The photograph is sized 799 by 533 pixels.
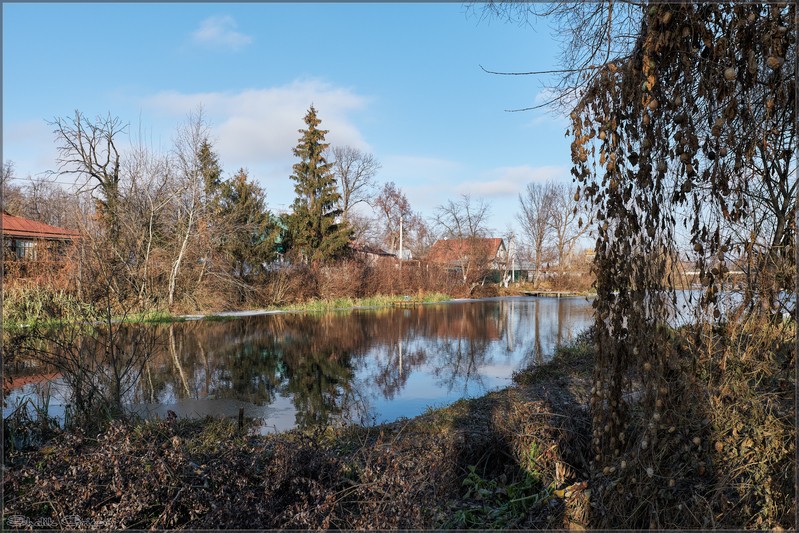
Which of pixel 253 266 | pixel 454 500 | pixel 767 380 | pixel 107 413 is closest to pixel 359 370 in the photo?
pixel 107 413

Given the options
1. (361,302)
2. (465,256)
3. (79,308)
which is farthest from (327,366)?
(465,256)

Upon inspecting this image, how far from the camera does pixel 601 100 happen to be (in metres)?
3.06

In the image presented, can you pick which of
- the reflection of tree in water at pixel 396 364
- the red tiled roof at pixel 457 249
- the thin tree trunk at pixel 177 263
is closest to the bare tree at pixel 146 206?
the thin tree trunk at pixel 177 263

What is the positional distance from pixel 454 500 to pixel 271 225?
26629mm

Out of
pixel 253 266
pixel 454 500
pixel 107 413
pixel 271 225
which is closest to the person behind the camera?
pixel 454 500

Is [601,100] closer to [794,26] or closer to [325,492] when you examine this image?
[794,26]

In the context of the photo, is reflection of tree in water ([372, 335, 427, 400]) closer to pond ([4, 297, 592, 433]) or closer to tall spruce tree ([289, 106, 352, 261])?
pond ([4, 297, 592, 433])

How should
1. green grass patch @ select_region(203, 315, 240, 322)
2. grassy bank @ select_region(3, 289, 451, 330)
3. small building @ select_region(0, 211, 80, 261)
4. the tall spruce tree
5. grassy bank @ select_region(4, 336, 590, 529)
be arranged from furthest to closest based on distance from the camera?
1. the tall spruce tree
2. green grass patch @ select_region(203, 315, 240, 322)
3. small building @ select_region(0, 211, 80, 261)
4. grassy bank @ select_region(3, 289, 451, 330)
5. grassy bank @ select_region(4, 336, 590, 529)

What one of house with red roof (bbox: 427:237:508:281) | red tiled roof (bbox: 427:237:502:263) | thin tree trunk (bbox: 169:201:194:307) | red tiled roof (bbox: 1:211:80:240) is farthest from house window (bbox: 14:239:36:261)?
red tiled roof (bbox: 427:237:502:263)

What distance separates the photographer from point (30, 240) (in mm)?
21547

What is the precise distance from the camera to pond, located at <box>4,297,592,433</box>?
8.03 metres

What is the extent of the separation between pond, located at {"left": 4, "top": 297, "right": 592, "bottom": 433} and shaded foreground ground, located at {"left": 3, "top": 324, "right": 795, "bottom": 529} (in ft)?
9.37

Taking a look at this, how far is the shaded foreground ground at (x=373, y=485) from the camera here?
9.70 feet

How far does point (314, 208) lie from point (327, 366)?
19863mm
